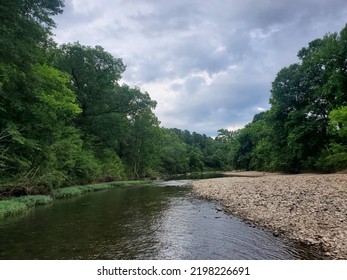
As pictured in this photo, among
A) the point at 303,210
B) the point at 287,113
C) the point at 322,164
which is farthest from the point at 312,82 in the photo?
the point at 303,210

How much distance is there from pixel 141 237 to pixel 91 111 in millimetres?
33222

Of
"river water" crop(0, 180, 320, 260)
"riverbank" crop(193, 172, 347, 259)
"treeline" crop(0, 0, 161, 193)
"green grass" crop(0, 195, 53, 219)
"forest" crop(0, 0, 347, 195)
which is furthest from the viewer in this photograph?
"forest" crop(0, 0, 347, 195)

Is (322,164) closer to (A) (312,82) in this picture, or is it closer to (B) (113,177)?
(A) (312,82)

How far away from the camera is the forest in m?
17.0

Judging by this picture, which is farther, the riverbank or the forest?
the forest

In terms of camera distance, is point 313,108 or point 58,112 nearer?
point 58,112

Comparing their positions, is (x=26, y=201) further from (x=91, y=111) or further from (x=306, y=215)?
(x=91, y=111)

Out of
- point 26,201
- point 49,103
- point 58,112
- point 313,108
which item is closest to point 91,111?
point 58,112

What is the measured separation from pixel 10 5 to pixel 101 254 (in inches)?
612

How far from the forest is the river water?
694 centimetres

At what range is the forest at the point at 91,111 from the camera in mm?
17016

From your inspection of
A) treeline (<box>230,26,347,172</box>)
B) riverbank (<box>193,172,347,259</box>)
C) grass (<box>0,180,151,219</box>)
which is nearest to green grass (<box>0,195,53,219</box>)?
grass (<box>0,180,151,219</box>)

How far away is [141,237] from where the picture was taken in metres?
9.34

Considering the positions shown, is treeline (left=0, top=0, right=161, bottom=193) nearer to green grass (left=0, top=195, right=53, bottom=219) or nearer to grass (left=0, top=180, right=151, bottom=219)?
grass (left=0, top=180, right=151, bottom=219)
